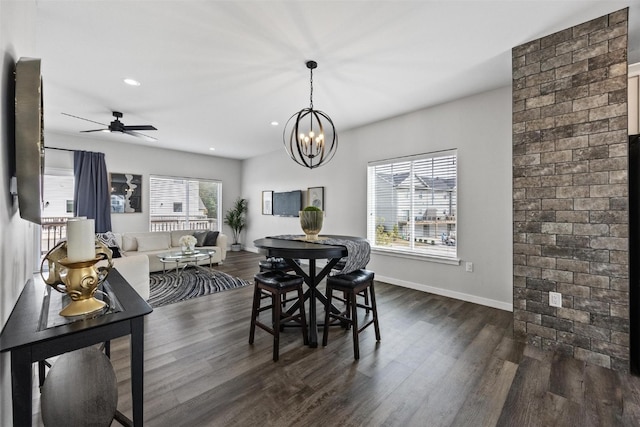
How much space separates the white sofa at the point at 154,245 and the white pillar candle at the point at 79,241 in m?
4.21

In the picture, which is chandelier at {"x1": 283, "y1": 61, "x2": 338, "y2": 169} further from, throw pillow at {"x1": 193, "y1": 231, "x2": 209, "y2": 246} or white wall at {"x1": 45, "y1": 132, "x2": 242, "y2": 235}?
white wall at {"x1": 45, "y1": 132, "x2": 242, "y2": 235}

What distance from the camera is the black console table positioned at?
821 mm

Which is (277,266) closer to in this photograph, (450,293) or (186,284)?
(186,284)

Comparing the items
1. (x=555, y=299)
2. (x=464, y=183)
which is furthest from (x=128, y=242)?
(x=555, y=299)

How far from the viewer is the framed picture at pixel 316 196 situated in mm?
5430

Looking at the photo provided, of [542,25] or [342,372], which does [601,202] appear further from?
A: [342,372]

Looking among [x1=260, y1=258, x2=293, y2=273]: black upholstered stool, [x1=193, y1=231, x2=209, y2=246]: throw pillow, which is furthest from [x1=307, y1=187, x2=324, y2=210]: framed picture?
[x1=260, y1=258, x2=293, y2=273]: black upholstered stool

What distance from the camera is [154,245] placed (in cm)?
537

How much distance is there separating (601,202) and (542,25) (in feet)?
4.97

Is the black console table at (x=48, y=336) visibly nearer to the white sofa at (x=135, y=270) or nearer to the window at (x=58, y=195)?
the white sofa at (x=135, y=270)

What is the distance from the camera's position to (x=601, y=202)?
82.0 inches

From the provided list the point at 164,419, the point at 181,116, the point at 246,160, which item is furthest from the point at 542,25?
the point at 246,160

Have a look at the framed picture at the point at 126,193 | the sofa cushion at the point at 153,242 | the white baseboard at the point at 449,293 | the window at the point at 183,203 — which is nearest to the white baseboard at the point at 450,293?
the white baseboard at the point at 449,293

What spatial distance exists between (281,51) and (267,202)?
15.6 feet
